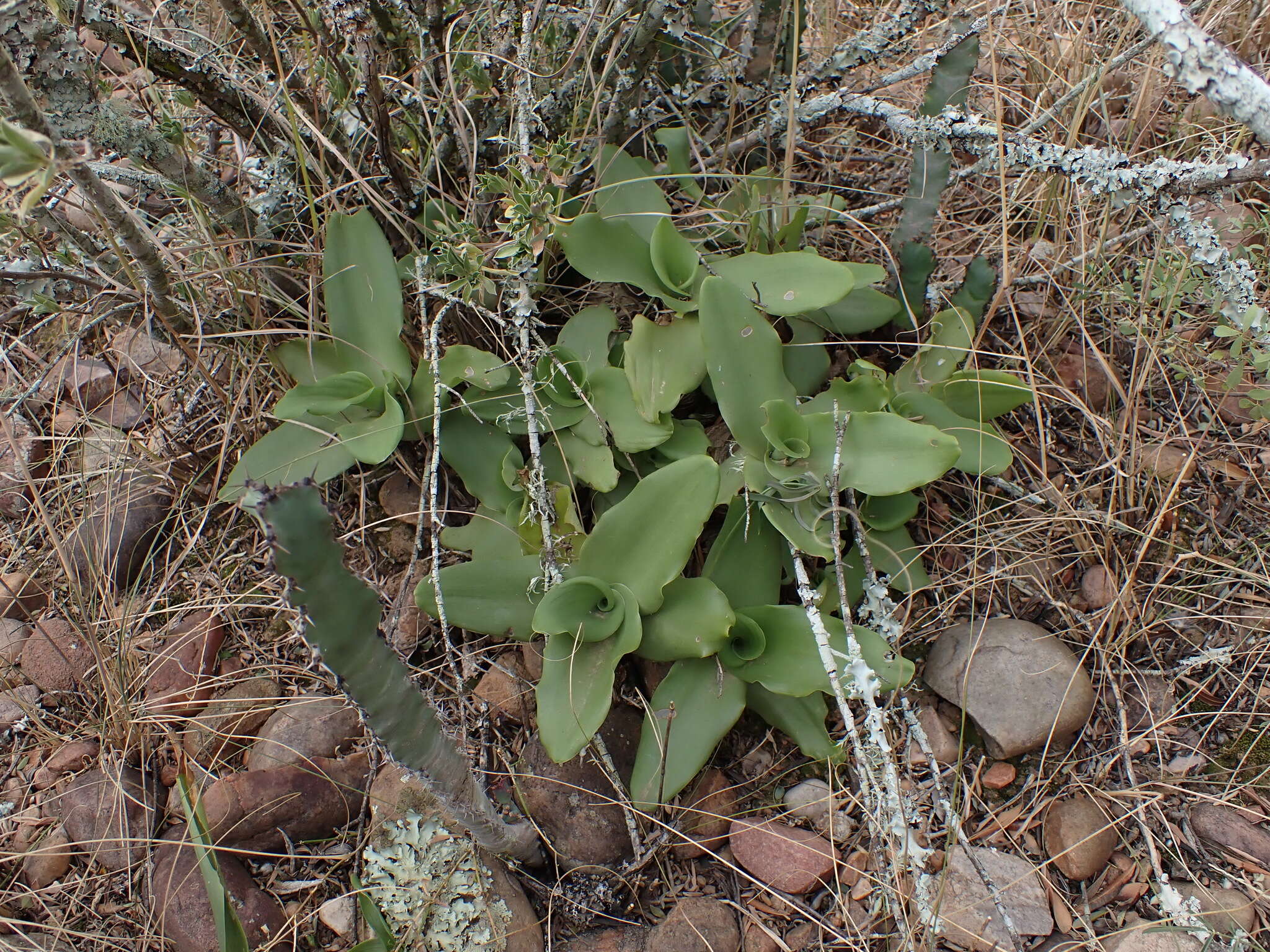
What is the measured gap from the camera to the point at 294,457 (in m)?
1.75

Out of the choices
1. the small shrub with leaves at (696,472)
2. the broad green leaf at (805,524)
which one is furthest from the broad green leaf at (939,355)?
the broad green leaf at (805,524)

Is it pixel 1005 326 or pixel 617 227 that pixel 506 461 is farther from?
pixel 1005 326

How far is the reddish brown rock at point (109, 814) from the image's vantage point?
5.12ft

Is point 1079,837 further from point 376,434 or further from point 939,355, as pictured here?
point 376,434

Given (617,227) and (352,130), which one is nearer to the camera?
(617,227)

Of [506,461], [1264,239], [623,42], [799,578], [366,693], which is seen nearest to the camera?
[366,693]

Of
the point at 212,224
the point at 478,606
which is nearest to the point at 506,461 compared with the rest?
the point at 478,606

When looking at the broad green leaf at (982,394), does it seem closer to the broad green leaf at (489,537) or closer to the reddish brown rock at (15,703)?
the broad green leaf at (489,537)

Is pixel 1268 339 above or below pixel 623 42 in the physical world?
below

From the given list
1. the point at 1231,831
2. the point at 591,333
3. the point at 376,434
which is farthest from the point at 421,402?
the point at 1231,831

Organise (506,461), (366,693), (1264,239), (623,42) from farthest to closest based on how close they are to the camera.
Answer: (1264,239)
(623,42)
(506,461)
(366,693)

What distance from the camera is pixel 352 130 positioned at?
1975 mm

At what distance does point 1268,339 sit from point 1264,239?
69cm

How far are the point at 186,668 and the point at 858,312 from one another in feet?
5.29
